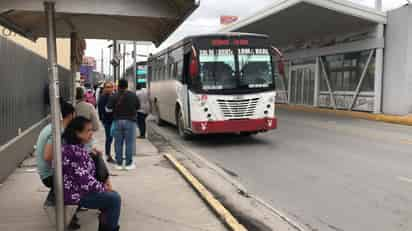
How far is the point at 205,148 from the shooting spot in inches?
470

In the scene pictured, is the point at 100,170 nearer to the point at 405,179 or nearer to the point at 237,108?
the point at 405,179

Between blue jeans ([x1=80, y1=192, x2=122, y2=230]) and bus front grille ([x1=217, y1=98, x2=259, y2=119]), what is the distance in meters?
7.55

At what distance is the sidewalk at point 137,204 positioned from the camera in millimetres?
5117

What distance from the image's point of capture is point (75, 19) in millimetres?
6789

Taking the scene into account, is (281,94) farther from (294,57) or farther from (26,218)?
(26,218)

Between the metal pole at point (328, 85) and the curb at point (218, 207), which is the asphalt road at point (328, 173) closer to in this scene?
the curb at point (218, 207)

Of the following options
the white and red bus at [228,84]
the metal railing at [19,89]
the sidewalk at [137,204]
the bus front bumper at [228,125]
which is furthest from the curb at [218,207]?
the white and red bus at [228,84]

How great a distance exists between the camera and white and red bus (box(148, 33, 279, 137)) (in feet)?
38.4

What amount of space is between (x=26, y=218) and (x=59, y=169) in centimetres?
151

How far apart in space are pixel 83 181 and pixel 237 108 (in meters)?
7.76

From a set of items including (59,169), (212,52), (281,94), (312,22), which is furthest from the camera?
(281,94)

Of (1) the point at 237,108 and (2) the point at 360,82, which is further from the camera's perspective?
(2) the point at 360,82

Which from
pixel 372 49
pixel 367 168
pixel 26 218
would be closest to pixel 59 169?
pixel 26 218

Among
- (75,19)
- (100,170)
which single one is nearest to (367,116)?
(75,19)
